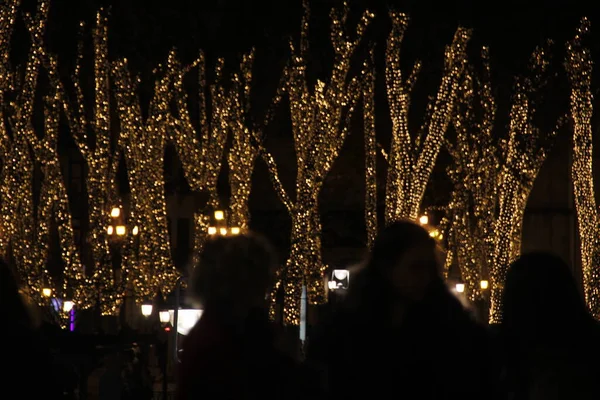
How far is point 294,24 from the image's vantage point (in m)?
24.8

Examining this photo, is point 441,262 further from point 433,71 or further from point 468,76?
point 433,71

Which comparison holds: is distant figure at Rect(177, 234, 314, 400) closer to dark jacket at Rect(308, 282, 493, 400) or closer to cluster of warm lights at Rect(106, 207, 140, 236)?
dark jacket at Rect(308, 282, 493, 400)

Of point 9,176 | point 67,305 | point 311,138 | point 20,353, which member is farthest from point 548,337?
point 67,305

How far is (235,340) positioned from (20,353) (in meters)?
0.86

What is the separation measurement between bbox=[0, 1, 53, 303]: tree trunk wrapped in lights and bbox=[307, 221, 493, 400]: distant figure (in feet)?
58.7

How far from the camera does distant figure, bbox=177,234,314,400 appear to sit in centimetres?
410

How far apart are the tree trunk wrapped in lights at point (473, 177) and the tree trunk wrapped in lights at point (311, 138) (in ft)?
7.28

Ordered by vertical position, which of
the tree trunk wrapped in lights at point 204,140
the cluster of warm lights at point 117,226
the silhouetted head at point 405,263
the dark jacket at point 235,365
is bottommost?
the dark jacket at point 235,365

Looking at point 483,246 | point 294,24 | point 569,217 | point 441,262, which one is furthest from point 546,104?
point 441,262

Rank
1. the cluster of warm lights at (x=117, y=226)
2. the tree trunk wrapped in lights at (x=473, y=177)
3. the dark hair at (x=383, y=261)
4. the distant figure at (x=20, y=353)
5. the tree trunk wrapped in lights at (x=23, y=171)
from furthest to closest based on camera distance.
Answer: the cluster of warm lights at (x=117, y=226) → the tree trunk wrapped in lights at (x=473, y=177) → the tree trunk wrapped in lights at (x=23, y=171) → the distant figure at (x=20, y=353) → the dark hair at (x=383, y=261)

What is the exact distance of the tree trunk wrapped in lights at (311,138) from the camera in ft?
74.4

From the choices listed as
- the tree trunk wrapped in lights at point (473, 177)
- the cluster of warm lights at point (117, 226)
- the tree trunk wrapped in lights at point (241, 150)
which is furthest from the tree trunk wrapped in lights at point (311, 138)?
the cluster of warm lights at point (117, 226)

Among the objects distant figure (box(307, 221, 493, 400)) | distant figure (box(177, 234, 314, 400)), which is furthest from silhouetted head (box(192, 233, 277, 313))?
distant figure (box(307, 221, 493, 400))

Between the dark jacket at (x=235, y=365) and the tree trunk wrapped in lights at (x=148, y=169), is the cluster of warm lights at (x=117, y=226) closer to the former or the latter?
the tree trunk wrapped in lights at (x=148, y=169)
